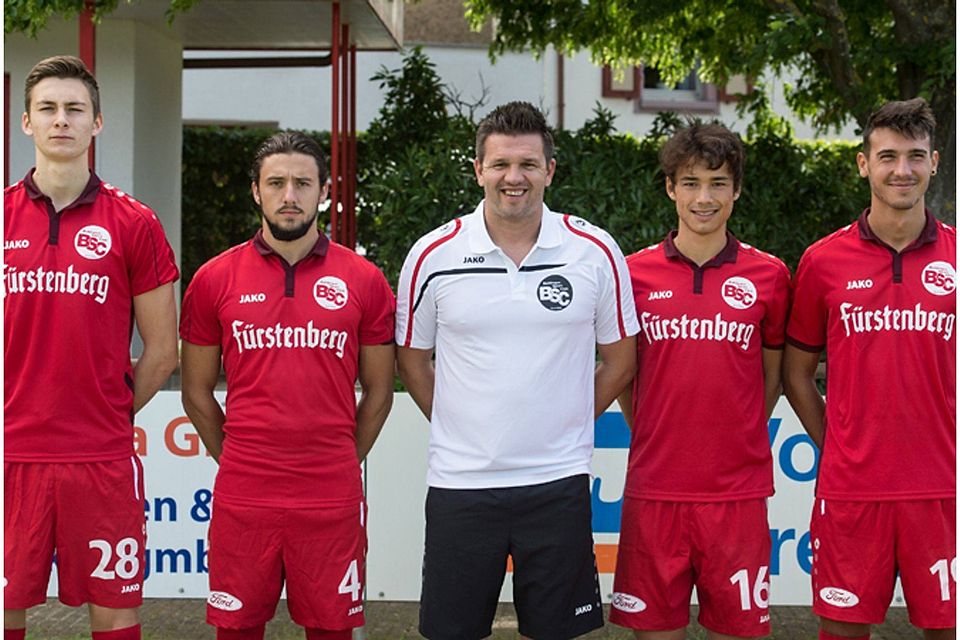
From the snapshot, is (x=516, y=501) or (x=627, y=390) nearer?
(x=516, y=501)

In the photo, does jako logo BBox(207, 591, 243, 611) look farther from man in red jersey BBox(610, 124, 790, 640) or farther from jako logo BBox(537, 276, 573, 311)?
jako logo BBox(537, 276, 573, 311)

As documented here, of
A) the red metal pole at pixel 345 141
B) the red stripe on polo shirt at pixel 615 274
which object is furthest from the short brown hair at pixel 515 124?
the red metal pole at pixel 345 141

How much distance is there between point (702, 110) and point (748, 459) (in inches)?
575

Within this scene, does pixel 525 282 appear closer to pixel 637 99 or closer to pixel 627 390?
pixel 627 390

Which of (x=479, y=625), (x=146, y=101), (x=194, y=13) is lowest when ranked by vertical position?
(x=479, y=625)

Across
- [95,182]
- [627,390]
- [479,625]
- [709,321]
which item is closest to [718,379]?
[709,321]

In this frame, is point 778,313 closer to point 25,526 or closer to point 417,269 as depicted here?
point 417,269

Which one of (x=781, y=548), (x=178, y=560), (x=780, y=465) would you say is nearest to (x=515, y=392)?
(x=780, y=465)

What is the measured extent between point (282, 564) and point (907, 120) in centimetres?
266

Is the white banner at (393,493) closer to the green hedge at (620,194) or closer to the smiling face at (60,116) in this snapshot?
the smiling face at (60,116)

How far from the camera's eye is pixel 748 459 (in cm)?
432

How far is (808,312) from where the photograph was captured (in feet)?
14.4

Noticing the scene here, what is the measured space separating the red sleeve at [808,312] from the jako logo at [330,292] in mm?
1619

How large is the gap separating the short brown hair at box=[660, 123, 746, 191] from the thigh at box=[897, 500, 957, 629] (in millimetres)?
1310
